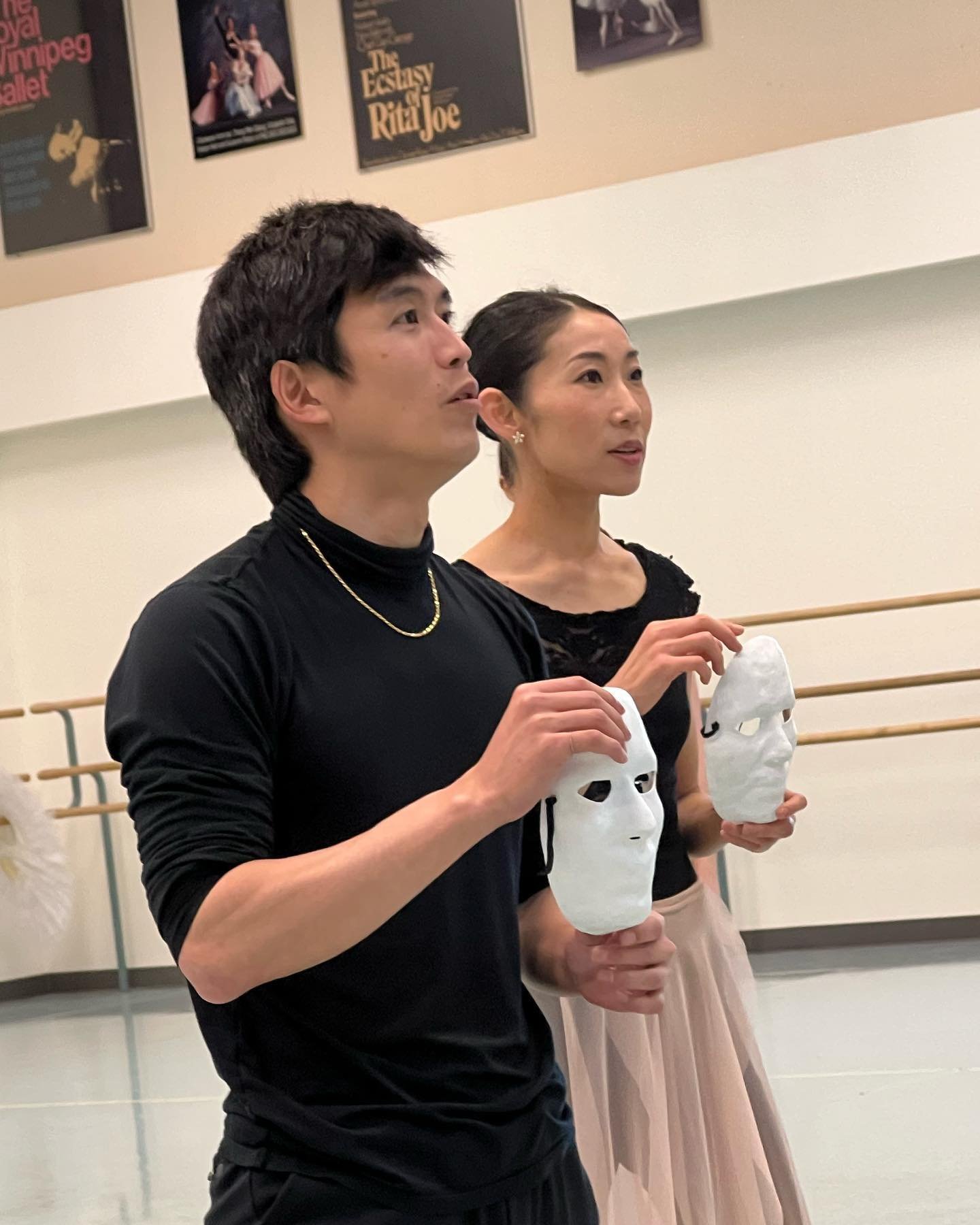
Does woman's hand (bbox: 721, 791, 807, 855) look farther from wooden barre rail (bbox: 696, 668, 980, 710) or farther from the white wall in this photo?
the white wall

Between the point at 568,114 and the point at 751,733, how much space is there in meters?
4.64

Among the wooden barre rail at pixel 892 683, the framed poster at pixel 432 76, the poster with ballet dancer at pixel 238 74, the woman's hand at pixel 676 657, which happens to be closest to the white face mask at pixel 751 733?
the woman's hand at pixel 676 657

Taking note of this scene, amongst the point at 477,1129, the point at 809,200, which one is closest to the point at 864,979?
the point at 809,200

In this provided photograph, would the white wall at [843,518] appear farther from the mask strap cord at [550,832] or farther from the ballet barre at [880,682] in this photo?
the mask strap cord at [550,832]

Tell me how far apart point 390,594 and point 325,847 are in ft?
0.81

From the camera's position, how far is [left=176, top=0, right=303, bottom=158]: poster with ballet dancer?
20.7 ft

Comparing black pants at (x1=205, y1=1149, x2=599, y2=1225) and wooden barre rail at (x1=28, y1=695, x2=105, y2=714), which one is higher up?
black pants at (x1=205, y1=1149, x2=599, y2=1225)

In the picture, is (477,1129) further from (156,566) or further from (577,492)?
(156,566)

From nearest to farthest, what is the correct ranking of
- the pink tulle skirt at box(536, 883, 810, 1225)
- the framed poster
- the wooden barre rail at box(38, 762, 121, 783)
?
the pink tulle skirt at box(536, 883, 810, 1225) → the framed poster → the wooden barre rail at box(38, 762, 121, 783)

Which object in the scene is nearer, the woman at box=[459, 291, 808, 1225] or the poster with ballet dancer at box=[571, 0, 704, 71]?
the woman at box=[459, 291, 808, 1225]

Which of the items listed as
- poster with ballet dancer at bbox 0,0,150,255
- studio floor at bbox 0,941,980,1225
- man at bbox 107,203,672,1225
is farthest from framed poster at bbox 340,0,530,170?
man at bbox 107,203,672,1225

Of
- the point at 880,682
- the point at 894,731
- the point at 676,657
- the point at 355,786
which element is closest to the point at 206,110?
the point at 880,682

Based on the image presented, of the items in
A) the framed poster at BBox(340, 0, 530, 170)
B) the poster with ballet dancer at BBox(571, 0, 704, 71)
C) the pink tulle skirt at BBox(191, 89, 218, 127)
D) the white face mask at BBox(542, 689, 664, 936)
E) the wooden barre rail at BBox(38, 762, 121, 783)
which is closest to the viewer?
the white face mask at BBox(542, 689, 664, 936)

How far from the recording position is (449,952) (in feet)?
3.96
